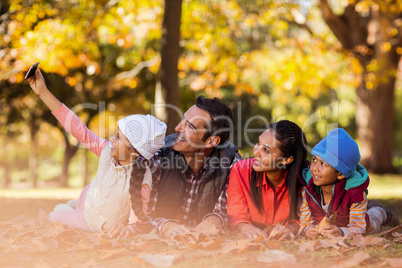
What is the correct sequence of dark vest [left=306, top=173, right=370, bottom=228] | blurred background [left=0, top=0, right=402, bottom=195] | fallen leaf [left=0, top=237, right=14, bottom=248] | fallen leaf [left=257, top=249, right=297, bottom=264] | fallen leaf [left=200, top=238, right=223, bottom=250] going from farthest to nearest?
1. blurred background [left=0, top=0, right=402, bottom=195]
2. dark vest [left=306, top=173, right=370, bottom=228]
3. fallen leaf [left=0, top=237, right=14, bottom=248]
4. fallen leaf [left=200, top=238, right=223, bottom=250]
5. fallen leaf [left=257, top=249, right=297, bottom=264]

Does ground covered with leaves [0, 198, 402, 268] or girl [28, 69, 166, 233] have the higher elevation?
girl [28, 69, 166, 233]

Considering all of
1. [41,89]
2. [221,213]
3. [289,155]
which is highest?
[41,89]

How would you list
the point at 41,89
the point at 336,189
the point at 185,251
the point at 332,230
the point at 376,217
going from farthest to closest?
the point at 376,217 → the point at 336,189 → the point at 41,89 → the point at 332,230 → the point at 185,251

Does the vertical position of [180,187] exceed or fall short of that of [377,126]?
it falls short

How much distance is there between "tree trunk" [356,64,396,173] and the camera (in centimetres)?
1510

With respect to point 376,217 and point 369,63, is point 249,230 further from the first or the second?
point 369,63

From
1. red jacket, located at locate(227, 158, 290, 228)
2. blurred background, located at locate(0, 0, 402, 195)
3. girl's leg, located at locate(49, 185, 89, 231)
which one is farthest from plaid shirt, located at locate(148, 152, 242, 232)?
blurred background, located at locate(0, 0, 402, 195)

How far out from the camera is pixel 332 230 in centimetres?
386

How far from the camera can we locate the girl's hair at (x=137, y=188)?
4.07m

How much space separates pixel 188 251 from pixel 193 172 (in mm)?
1170

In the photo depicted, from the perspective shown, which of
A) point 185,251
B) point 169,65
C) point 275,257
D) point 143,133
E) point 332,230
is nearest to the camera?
point 275,257

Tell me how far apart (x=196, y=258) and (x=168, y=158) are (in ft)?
4.61

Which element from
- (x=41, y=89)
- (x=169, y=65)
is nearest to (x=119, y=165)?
(x=41, y=89)

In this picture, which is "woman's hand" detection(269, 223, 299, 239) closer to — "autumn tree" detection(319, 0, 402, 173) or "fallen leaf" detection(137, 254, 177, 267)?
"fallen leaf" detection(137, 254, 177, 267)
